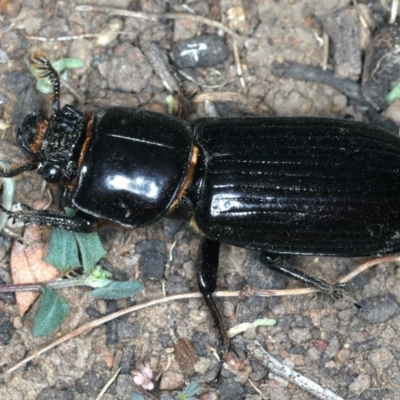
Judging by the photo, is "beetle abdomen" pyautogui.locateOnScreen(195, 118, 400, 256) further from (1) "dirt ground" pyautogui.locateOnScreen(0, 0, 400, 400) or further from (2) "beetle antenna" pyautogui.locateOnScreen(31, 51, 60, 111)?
(2) "beetle antenna" pyautogui.locateOnScreen(31, 51, 60, 111)

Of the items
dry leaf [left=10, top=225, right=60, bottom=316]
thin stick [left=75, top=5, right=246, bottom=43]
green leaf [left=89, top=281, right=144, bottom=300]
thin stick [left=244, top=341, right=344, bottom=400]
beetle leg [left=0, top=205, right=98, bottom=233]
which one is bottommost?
thin stick [left=244, top=341, right=344, bottom=400]

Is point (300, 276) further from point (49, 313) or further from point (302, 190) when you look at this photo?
point (49, 313)

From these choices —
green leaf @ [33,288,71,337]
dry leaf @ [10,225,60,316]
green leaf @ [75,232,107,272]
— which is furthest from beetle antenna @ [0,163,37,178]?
green leaf @ [33,288,71,337]

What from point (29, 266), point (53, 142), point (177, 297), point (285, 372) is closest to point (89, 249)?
point (29, 266)

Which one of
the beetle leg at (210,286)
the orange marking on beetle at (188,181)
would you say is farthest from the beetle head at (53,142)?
the beetle leg at (210,286)

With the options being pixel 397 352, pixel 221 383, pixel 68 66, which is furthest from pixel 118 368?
pixel 68 66

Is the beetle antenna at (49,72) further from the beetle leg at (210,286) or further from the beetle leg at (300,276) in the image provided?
the beetle leg at (300,276)
